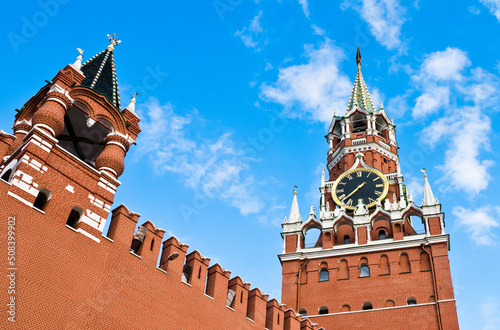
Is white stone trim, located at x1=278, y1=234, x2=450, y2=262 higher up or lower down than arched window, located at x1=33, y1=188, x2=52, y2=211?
higher up

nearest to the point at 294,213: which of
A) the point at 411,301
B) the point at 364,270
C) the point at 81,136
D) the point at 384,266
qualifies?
the point at 364,270

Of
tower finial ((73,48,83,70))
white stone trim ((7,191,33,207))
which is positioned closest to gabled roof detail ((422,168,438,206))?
tower finial ((73,48,83,70))

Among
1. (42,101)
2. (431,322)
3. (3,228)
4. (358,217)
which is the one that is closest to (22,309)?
(3,228)

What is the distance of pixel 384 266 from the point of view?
41625mm

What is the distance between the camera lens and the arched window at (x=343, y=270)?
4185 cm

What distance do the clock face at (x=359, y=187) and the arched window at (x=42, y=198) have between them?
29519mm

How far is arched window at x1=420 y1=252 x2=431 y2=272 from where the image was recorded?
132 feet

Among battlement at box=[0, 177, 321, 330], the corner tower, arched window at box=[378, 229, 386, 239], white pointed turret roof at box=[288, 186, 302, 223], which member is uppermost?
white pointed turret roof at box=[288, 186, 302, 223]

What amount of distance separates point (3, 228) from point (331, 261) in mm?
27936

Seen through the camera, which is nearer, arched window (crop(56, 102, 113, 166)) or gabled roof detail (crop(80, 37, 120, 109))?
gabled roof detail (crop(80, 37, 120, 109))

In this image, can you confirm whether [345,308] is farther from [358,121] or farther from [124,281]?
[358,121]

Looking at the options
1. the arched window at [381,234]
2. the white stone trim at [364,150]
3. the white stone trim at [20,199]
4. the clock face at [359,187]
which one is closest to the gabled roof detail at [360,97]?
the white stone trim at [364,150]

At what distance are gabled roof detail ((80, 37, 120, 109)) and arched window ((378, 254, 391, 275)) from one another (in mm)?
23019

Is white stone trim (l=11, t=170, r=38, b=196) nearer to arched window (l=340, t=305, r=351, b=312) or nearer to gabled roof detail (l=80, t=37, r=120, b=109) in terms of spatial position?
gabled roof detail (l=80, t=37, r=120, b=109)
